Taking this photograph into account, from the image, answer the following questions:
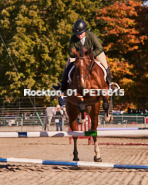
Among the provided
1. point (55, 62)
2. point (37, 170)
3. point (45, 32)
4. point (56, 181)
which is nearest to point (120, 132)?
point (56, 181)

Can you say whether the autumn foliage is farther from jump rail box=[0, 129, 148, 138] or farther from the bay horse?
jump rail box=[0, 129, 148, 138]

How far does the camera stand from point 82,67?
6.98 metres

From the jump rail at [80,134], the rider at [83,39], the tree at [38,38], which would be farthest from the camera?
the tree at [38,38]

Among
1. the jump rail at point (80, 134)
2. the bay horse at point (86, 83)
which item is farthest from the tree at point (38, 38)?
the jump rail at point (80, 134)

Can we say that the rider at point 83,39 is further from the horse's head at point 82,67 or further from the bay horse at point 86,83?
the horse's head at point 82,67

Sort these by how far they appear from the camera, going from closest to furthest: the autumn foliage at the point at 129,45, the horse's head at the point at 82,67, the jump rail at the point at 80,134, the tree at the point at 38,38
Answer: the jump rail at the point at 80,134 < the horse's head at the point at 82,67 < the autumn foliage at the point at 129,45 < the tree at the point at 38,38

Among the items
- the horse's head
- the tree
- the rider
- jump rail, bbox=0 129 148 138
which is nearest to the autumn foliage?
the tree

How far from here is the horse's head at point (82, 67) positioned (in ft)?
22.9

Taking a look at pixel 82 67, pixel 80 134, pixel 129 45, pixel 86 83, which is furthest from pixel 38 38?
pixel 80 134

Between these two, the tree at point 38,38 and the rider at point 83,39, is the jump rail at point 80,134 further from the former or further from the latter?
the tree at point 38,38

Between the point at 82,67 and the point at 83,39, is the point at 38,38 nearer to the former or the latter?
the point at 83,39

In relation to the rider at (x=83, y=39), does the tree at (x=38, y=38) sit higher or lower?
higher

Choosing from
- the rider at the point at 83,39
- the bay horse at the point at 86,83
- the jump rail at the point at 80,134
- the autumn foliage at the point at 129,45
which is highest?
the autumn foliage at the point at 129,45

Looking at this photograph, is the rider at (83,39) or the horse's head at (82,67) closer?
the horse's head at (82,67)
